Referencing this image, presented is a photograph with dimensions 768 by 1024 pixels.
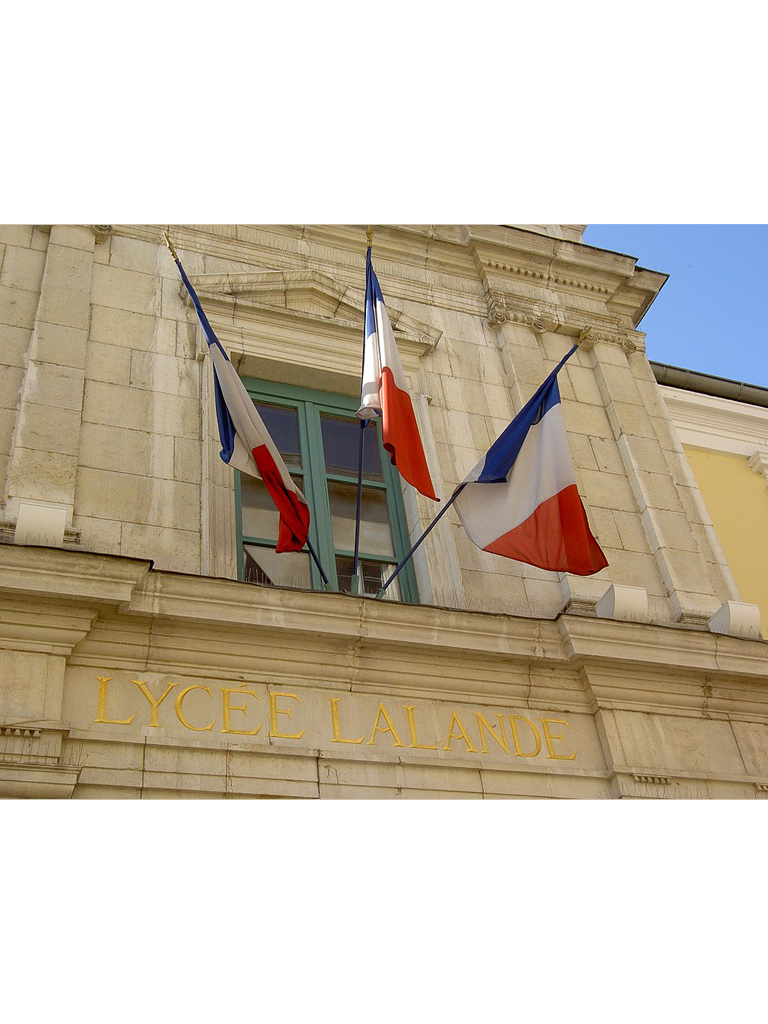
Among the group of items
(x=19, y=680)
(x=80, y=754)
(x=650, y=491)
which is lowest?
(x=80, y=754)

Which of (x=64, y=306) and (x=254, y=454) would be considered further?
(x=64, y=306)

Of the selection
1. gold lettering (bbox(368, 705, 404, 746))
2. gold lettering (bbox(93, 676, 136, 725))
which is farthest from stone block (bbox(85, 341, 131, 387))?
gold lettering (bbox(368, 705, 404, 746))

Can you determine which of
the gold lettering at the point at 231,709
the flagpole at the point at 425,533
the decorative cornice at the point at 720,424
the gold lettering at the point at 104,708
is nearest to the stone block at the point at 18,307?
the gold lettering at the point at 104,708

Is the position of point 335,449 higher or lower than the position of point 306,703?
higher

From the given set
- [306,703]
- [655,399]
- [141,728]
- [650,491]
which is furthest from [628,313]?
[141,728]

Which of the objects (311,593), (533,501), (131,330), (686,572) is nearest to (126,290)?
(131,330)

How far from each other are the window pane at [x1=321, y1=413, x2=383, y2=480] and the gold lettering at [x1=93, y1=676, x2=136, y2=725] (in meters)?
2.91

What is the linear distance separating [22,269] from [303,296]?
7.53 feet

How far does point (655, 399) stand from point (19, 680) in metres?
6.45

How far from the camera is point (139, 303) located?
9.04 metres

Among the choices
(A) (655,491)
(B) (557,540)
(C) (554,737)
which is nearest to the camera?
(C) (554,737)

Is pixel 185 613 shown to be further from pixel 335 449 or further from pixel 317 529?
pixel 335 449

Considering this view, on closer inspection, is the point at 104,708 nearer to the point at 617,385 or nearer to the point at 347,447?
the point at 347,447

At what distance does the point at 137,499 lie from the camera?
25.3ft
